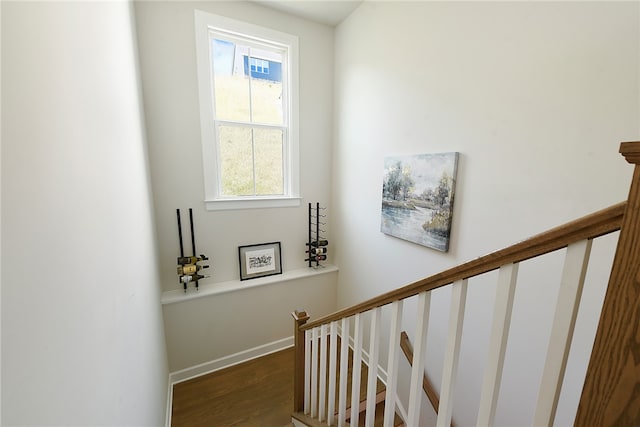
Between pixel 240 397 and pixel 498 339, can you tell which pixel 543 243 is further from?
pixel 240 397

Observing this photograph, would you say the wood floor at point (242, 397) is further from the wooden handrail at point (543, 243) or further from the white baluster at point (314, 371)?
the wooden handrail at point (543, 243)

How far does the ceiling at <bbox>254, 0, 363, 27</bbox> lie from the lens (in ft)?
7.35

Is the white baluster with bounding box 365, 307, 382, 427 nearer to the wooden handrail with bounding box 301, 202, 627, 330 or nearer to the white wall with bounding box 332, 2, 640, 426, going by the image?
the wooden handrail with bounding box 301, 202, 627, 330

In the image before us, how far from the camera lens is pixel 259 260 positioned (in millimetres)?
2645

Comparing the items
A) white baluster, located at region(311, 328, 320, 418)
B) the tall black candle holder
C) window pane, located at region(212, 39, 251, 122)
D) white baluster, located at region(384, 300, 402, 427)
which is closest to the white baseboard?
the tall black candle holder

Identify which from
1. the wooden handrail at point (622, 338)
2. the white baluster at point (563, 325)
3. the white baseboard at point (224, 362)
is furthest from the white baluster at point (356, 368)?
the white baseboard at point (224, 362)

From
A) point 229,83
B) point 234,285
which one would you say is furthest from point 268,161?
point 234,285

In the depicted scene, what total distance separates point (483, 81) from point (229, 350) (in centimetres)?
298

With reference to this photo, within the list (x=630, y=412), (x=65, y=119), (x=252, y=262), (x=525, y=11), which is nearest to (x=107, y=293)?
(x=65, y=119)

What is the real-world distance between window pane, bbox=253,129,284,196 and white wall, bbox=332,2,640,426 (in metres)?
1.00

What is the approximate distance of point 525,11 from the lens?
3.99ft

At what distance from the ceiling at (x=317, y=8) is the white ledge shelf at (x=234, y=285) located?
2580mm

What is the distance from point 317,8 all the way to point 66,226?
263cm

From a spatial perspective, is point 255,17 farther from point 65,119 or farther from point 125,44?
point 65,119
